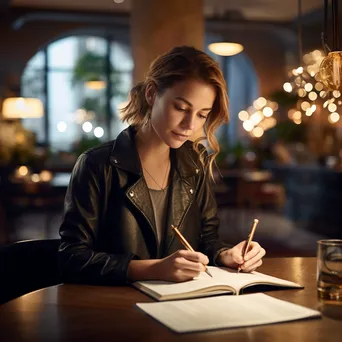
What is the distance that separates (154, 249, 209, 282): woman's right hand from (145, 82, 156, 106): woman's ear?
2.08 feet

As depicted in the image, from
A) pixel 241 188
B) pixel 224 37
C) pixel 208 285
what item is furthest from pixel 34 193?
pixel 224 37

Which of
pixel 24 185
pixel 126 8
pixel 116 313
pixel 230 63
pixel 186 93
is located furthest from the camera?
pixel 230 63

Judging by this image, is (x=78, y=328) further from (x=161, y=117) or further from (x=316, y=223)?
(x=316, y=223)

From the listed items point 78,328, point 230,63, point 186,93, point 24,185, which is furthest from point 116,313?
point 230,63

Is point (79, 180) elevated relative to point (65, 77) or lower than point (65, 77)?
lower

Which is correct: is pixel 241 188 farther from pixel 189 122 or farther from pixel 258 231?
pixel 189 122

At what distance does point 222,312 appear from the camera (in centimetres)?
162

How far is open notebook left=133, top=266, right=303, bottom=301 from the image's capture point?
1792 millimetres

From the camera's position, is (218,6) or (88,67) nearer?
(218,6)

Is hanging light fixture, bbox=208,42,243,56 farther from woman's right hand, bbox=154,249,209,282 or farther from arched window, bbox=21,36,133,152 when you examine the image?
woman's right hand, bbox=154,249,209,282

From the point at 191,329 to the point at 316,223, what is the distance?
8753 mm

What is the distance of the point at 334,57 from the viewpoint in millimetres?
2176

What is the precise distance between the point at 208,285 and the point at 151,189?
0.61 metres

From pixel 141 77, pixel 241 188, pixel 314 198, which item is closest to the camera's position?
pixel 141 77
